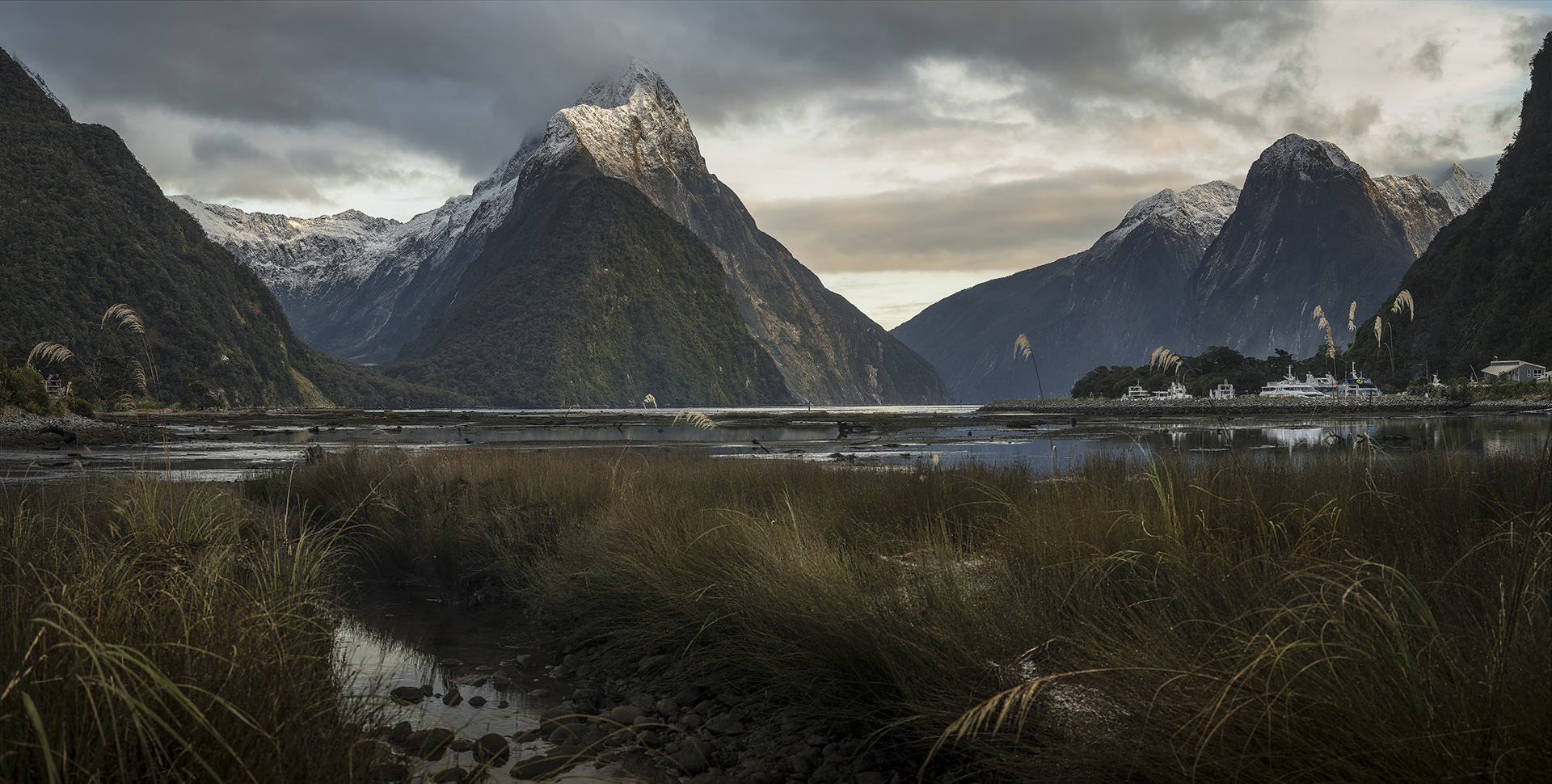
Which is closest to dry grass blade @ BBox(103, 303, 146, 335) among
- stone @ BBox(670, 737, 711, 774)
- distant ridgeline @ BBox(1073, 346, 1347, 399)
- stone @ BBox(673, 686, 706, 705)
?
stone @ BBox(673, 686, 706, 705)

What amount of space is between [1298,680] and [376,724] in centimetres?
370

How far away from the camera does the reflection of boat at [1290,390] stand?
7644 cm

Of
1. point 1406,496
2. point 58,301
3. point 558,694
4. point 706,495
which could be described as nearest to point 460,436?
point 706,495

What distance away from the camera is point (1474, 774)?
209 centimetres

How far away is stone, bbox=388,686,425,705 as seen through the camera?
5598 mm

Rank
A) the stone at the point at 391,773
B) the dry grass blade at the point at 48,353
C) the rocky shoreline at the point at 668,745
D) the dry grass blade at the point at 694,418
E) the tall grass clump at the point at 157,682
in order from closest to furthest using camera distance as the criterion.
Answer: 1. the tall grass clump at the point at 157,682
2. the stone at the point at 391,773
3. the rocky shoreline at the point at 668,745
4. the dry grass blade at the point at 48,353
5. the dry grass blade at the point at 694,418

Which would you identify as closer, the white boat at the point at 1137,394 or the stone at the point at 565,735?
the stone at the point at 565,735

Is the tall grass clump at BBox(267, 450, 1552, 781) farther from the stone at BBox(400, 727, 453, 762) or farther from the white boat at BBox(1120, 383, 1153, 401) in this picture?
the white boat at BBox(1120, 383, 1153, 401)

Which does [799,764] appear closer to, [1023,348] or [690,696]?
[690,696]

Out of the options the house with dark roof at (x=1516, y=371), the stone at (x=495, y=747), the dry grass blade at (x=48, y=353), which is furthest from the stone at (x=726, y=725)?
the house with dark roof at (x=1516, y=371)

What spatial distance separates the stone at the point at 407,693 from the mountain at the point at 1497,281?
223ft

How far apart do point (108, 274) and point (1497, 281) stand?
127m

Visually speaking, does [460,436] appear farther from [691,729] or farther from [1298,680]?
[1298,680]

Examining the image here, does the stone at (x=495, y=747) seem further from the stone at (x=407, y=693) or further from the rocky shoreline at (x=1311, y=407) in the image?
the rocky shoreline at (x=1311, y=407)
